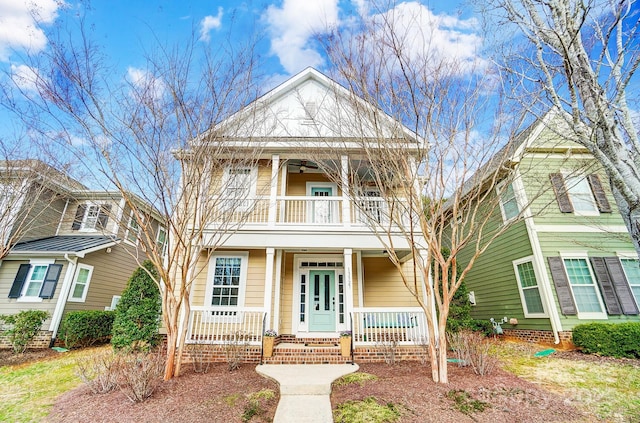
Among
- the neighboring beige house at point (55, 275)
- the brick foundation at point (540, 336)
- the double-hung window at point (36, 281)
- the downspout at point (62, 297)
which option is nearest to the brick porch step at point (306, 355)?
the neighboring beige house at point (55, 275)

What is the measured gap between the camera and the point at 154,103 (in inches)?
218

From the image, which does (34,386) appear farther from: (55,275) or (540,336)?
(540,336)

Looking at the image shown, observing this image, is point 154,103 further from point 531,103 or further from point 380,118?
point 531,103

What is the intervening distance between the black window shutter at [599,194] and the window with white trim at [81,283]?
59.9ft

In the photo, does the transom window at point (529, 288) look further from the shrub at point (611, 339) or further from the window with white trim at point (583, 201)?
the window with white trim at point (583, 201)

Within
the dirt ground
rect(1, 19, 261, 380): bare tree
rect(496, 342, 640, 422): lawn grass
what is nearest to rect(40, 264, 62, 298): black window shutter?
the dirt ground

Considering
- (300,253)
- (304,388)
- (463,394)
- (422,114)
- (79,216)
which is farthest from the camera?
(79,216)

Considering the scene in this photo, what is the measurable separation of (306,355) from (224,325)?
268 centimetres

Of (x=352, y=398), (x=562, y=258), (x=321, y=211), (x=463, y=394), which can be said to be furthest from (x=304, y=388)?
(x=562, y=258)

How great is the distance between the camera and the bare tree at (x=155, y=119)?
5.12 m

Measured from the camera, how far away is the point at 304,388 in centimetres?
485

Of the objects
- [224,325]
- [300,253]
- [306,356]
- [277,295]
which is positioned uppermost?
[300,253]

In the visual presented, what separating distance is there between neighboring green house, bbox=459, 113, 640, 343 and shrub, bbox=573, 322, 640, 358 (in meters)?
0.60

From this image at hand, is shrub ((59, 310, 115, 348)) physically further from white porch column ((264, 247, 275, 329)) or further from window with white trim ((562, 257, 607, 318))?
window with white trim ((562, 257, 607, 318))
